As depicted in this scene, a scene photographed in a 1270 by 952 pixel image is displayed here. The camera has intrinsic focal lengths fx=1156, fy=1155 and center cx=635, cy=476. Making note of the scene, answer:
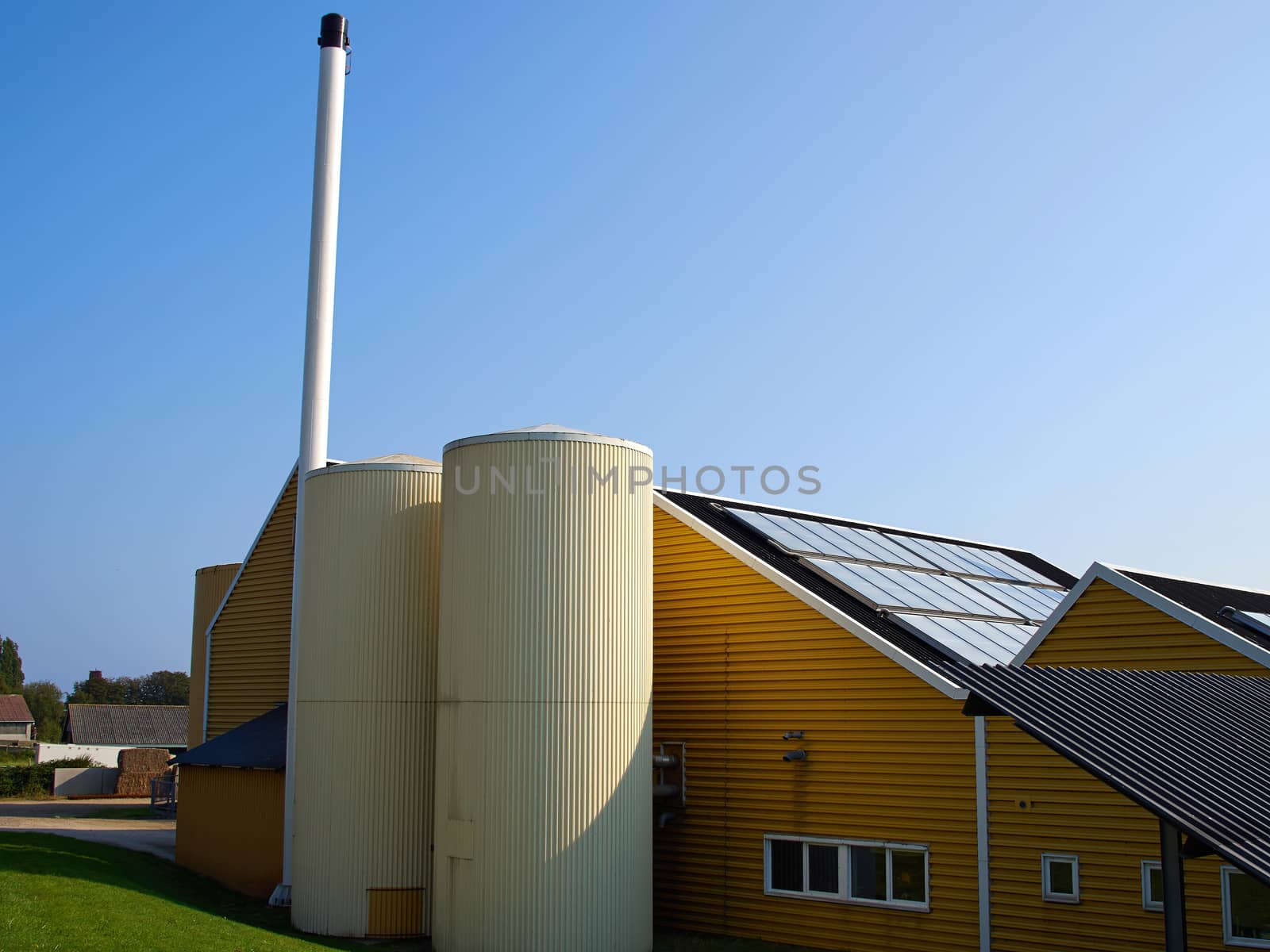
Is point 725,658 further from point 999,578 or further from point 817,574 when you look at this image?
point 999,578

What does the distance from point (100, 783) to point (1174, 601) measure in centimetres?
4874

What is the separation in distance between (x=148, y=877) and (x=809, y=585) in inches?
537

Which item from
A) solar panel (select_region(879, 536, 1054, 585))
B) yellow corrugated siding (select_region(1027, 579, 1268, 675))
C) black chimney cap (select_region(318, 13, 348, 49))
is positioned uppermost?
black chimney cap (select_region(318, 13, 348, 49))

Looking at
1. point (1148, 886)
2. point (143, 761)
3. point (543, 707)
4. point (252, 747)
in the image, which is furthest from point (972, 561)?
point (143, 761)

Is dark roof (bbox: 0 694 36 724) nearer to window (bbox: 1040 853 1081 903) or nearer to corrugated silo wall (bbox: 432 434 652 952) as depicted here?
corrugated silo wall (bbox: 432 434 652 952)

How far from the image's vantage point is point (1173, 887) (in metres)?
8.85

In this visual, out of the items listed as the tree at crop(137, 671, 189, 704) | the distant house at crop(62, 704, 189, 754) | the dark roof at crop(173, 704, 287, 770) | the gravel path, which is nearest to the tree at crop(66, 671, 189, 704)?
the tree at crop(137, 671, 189, 704)

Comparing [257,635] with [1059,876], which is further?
[257,635]

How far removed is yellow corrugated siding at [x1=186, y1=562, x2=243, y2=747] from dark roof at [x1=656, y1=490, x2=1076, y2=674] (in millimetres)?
15673

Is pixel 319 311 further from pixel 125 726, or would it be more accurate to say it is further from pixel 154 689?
pixel 154 689

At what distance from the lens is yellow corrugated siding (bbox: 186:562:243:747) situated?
3293 centimetres

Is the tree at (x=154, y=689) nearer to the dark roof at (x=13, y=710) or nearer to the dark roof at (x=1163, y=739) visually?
the dark roof at (x=13, y=710)

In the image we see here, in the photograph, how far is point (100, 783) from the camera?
2050 inches

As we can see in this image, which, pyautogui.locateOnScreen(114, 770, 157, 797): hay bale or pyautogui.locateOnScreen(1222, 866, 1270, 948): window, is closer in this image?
pyautogui.locateOnScreen(1222, 866, 1270, 948): window
